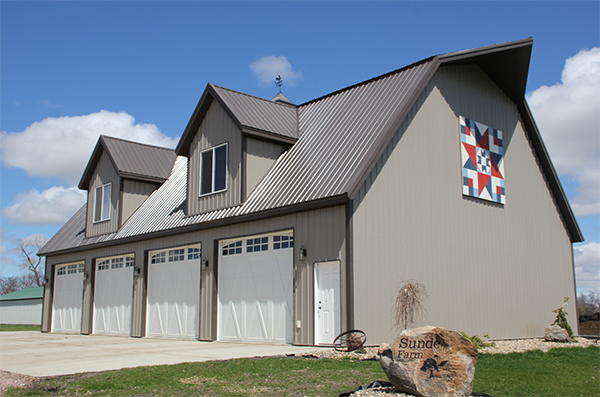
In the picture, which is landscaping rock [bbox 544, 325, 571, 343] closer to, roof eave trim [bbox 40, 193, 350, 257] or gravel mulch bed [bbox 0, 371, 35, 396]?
roof eave trim [bbox 40, 193, 350, 257]

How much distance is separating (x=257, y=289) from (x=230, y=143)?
419 centimetres

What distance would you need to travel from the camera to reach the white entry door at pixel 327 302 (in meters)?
11.9

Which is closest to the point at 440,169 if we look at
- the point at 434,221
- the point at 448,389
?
the point at 434,221

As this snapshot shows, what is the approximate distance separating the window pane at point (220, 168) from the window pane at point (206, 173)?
31 cm

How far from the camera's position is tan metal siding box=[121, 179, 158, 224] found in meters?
20.3

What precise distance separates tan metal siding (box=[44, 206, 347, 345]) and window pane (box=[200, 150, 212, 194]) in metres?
1.30

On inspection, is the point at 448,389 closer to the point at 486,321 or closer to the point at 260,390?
the point at 260,390

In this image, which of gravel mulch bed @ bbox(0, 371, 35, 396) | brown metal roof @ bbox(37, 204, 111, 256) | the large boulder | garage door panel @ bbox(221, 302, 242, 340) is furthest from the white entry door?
brown metal roof @ bbox(37, 204, 111, 256)

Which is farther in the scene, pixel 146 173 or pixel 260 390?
pixel 146 173

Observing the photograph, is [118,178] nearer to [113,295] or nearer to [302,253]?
[113,295]

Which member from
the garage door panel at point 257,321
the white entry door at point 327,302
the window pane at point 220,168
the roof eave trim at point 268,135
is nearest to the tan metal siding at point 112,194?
the window pane at point 220,168

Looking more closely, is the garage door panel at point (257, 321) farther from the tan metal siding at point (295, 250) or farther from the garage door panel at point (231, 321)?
the tan metal siding at point (295, 250)

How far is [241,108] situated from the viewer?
1586 cm

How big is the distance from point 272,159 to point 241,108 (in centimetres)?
176
